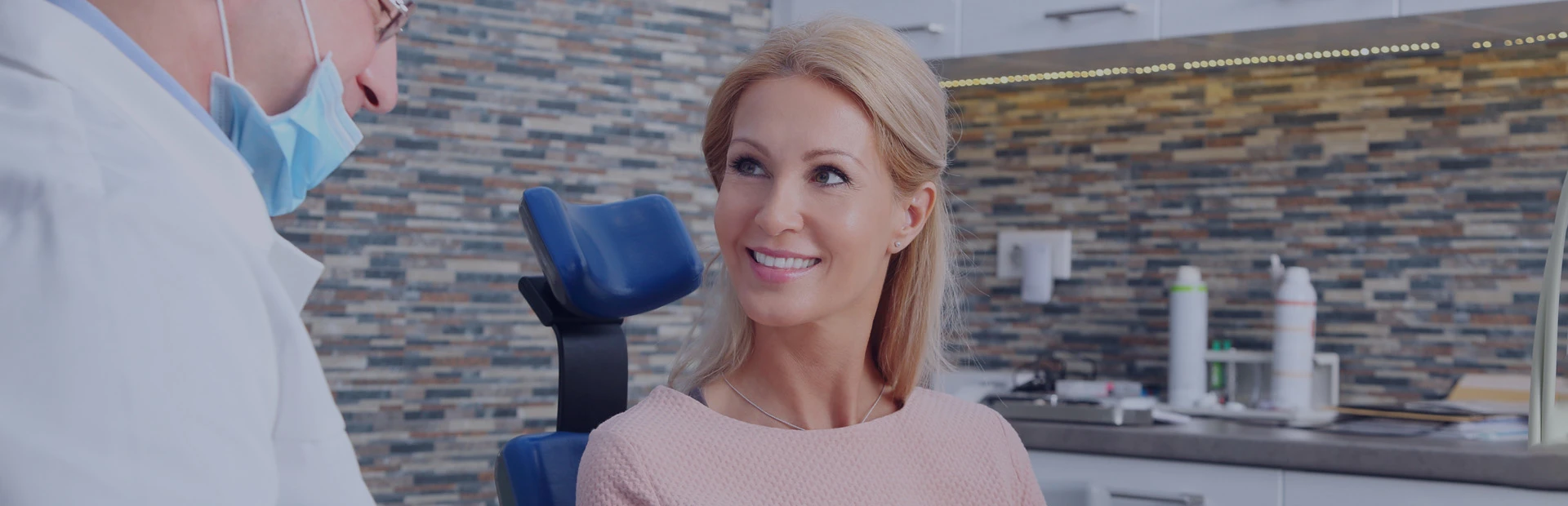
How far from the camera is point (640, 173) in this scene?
2609 millimetres

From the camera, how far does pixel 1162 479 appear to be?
7.25 ft

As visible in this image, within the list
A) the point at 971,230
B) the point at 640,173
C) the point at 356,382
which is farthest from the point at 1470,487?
the point at 356,382

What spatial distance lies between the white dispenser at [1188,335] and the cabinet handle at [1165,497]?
44 centimetres

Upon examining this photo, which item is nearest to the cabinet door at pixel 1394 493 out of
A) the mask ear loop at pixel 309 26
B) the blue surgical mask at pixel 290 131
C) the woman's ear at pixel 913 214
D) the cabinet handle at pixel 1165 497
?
the cabinet handle at pixel 1165 497

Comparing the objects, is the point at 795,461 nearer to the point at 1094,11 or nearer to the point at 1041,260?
the point at 1094,11

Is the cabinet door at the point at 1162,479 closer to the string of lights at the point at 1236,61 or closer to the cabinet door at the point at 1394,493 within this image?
the cabinet door at the point at 1394,493

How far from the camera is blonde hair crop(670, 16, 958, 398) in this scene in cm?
127

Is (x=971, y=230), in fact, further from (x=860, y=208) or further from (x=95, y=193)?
(x=95, y=193)

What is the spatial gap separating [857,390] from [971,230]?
1741mm

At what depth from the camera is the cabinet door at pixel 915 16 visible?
8.84 feet

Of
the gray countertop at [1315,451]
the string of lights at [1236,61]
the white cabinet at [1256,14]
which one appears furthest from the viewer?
the string of lights at [1236,61]

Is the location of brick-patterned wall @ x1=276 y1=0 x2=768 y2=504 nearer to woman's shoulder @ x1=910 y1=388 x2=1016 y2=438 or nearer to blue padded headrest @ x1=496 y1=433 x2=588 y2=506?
blue padded headrest @ x1=496 y1=433 x2=588 y2=506

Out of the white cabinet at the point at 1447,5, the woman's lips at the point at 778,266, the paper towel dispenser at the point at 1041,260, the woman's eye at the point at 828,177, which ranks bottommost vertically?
the paper towel dispenser at the point at 1041,260

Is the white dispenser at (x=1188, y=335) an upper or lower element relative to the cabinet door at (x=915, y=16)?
lower
